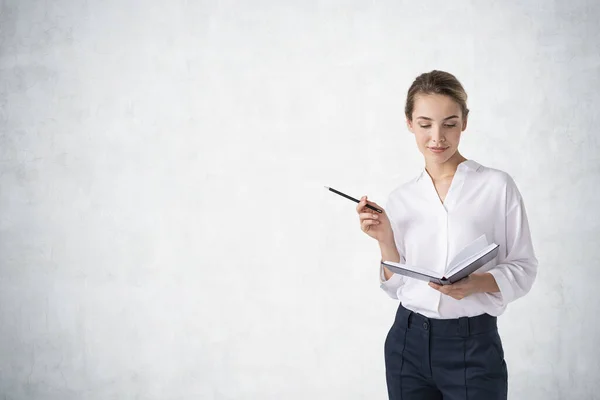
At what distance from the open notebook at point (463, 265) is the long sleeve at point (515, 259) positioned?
11 centimetres

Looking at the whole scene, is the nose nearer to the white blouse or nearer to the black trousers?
the white blouse

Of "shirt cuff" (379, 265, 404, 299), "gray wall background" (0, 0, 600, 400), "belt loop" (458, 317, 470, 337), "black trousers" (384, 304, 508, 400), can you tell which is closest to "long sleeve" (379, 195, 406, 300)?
"shirt cuff" (379, 265, 404, 299)

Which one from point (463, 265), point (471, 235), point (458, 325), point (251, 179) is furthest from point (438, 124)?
point (251, 179)

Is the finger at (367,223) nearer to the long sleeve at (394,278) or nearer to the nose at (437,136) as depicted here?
the long sleeve at (394,278)

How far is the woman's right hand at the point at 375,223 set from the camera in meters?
1.53

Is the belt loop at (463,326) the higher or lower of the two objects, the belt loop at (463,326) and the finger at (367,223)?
the lower

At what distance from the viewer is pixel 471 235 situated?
55.4 inches

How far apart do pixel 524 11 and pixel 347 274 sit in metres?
1.49

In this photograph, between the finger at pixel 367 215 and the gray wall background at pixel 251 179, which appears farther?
the gray wall background at pixel 251 179

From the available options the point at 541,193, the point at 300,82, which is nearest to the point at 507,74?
the point at 541,193

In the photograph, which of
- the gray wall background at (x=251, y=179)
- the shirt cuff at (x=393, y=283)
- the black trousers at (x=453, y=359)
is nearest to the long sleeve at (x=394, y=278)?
the shirt cuff at (x=393, y=283)

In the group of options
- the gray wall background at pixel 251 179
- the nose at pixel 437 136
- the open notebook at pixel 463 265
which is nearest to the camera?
the open notebook at pixel 463 265

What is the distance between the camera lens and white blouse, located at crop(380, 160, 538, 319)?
4.54 feet

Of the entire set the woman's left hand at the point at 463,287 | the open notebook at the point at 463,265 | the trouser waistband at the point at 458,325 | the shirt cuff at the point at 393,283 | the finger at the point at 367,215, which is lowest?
the trouser waistband at the point at 458,325
